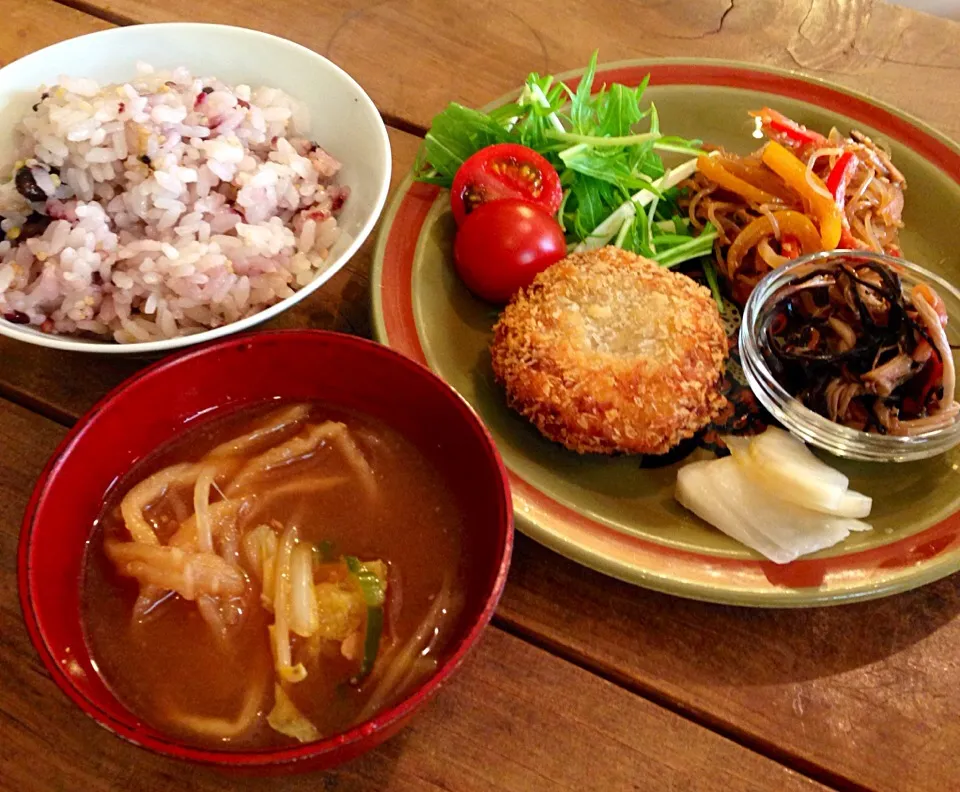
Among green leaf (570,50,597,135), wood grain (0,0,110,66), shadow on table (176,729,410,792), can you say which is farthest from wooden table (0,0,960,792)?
wood grain (0,0,110,66)

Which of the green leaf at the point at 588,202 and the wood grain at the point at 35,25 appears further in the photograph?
the wood grain at the point at 35,25

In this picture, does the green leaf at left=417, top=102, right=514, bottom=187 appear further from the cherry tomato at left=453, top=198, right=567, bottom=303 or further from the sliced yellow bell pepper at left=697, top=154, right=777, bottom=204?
the sliced yellow bell pepper at left=697, top=154, right=777, bottom=204

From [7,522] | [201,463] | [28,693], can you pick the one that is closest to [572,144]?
[201,463]

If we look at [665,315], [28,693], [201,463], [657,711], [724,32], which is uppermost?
[724,32]

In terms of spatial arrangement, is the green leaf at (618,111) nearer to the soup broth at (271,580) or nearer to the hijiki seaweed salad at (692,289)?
the hijiki seaweed salad at (692,289)

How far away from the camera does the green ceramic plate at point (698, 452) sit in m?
1.36

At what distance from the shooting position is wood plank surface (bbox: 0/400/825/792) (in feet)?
3.94

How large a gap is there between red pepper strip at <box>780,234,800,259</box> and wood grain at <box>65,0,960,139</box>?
2.30ft

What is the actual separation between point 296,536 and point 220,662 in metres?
0.20

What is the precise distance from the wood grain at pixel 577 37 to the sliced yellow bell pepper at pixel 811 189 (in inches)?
23.8

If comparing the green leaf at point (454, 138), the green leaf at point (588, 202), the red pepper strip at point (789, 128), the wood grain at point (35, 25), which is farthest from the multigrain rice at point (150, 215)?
the red pepper strip at point (789, 128)

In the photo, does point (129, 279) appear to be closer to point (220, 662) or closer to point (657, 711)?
point (220, 662)

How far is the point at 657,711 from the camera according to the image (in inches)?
51.3

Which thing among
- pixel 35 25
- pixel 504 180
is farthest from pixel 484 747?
pixel 35 25
